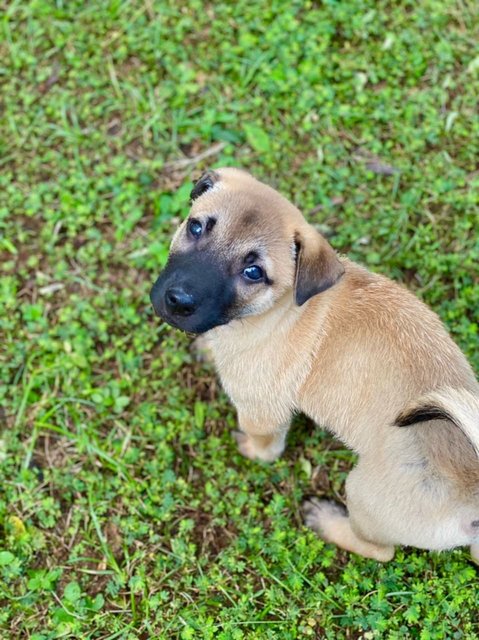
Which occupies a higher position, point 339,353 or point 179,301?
point 179,301

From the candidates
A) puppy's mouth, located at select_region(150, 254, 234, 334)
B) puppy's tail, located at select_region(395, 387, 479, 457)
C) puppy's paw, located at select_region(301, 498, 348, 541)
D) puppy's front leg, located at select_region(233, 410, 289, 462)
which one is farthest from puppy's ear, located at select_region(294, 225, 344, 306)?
puppy's paw, located at select_region(301, 498, 348, 541)

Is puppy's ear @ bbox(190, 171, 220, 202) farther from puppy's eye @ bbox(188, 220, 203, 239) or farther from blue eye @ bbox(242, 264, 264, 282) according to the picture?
blue eye @ bbox(242, 264, 264, 282)

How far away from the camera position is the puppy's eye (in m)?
3.71

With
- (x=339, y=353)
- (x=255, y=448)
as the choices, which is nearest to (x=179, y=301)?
(x=339, y=353)

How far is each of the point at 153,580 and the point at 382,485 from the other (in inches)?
74.4

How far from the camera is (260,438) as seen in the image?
441 centimetres

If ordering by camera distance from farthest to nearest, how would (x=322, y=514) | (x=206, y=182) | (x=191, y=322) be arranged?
(x=322, y=514), (x=206, y=182), (x=191, y=322)

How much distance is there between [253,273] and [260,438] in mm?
1338

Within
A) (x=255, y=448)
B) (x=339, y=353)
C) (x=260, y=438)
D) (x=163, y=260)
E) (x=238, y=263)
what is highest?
(x=238, y=263)

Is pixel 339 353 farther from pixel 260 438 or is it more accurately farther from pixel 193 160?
pixel 193 160

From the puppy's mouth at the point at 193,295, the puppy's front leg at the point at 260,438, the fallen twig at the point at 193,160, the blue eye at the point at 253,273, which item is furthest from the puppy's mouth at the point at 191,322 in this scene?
the fallen twig at the point at 193,160

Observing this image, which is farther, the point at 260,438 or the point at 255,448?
the point at 255,448

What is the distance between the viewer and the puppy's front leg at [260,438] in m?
4.23

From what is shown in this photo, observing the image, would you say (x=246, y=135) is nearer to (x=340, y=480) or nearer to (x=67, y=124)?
(x=67, y=124)
